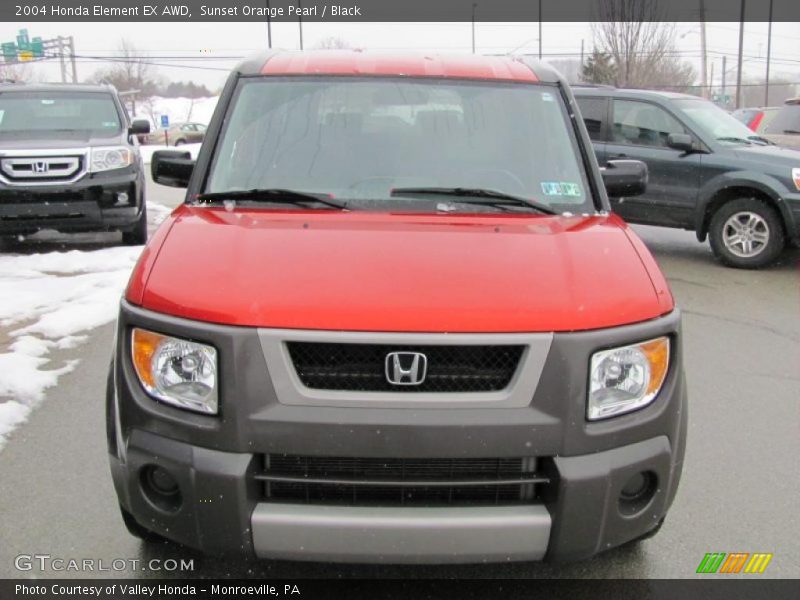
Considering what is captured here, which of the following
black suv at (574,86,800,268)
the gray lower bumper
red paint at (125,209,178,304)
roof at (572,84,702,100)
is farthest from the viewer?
roof at (572,84,702,100)

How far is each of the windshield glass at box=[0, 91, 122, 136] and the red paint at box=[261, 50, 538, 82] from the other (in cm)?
702

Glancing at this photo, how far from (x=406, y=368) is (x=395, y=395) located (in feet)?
0.29

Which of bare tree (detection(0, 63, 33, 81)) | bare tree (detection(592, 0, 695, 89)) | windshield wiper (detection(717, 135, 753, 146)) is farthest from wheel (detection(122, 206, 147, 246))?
bare tree (detection(0, 63, 33, 81))

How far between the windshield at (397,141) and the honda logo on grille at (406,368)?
95 cm

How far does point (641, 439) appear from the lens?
2408 mm

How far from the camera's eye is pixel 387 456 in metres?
2.26

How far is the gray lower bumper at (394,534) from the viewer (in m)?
2.22

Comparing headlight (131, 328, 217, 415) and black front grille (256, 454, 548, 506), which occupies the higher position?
headlight (131, 328, 217, 415)

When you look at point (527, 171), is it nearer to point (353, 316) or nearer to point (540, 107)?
point (540, 107)

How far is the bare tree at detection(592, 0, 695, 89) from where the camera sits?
31.6 metres

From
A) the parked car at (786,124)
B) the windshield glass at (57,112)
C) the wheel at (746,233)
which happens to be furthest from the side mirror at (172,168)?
the parked car at (786,124)

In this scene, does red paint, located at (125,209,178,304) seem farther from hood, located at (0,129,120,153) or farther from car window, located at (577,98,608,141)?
car window, located at (577,98,608,141)

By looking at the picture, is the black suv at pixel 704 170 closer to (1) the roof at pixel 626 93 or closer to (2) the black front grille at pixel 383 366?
(1) the roof at pixel 626 93

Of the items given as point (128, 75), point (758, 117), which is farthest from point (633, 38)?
point (128, 75)
